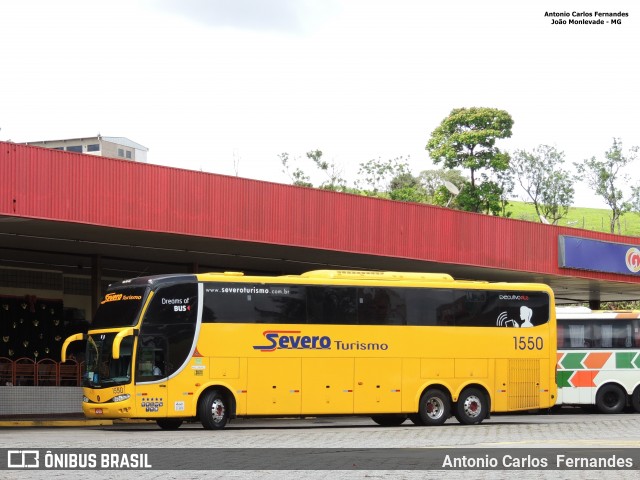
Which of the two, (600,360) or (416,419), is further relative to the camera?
(600,360)

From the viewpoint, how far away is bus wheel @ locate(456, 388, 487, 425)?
27.6 metres

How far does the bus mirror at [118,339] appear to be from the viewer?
23.5 m

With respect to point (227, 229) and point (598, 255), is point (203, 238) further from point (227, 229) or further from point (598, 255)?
point (598, 255)

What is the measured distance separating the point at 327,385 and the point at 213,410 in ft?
9.29

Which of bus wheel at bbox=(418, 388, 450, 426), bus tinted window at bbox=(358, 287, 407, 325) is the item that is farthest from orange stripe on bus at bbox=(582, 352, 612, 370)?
bus tinted window at bbox=(358, 287, 407, 325)

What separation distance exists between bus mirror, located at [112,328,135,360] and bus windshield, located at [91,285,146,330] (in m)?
0.20

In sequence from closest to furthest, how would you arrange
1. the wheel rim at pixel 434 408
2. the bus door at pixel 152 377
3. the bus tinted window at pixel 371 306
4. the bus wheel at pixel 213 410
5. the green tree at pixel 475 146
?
the bus door at pixel 152 377
the bus wheel at pixel 213 410
the bus tinted window at pixel 371 306
the wheel rim at pixel 434 408
the green tree at pixel 475 146

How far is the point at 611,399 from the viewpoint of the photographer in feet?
115

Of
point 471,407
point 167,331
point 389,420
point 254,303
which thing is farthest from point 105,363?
point 471,407

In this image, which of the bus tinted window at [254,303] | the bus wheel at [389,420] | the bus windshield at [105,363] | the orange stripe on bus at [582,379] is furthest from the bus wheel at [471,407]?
the bus windshield at [105,363]

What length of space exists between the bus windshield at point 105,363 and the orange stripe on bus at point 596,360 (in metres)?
16.0

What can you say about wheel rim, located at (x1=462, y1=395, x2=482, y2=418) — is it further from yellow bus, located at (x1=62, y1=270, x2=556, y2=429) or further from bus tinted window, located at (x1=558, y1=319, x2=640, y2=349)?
bus tinted window, located at (x1=558, y1=319, x2=640, y2=349)

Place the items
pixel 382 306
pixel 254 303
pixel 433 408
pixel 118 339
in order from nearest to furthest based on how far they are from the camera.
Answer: pixel 118 339
pixel 254 303
pixel 382 306
pixel 433 408

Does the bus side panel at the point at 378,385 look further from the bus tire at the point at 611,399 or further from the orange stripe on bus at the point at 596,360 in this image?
the bus tire at the point at 611,399
